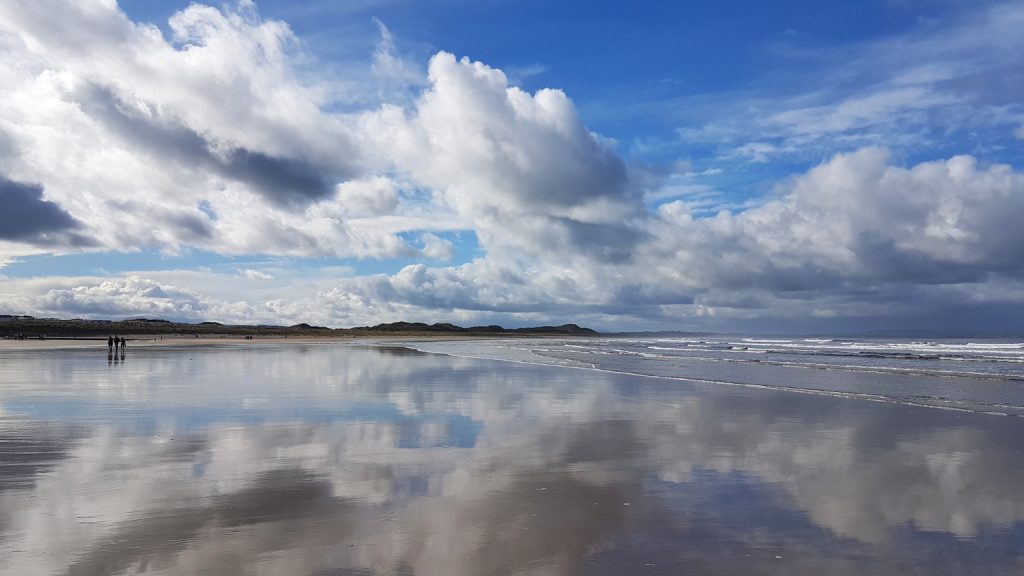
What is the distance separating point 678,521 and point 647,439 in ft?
20.1

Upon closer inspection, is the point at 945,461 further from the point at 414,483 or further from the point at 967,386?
the point at 967,386

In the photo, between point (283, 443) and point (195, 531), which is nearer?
point (195, 531)

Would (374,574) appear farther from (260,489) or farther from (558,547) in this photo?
(260,489)

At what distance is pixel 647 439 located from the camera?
560 inches

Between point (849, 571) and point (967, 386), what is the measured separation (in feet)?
86.6

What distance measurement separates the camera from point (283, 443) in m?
13.2

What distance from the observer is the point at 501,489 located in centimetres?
972

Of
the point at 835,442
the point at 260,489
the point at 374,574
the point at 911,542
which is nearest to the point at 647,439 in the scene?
the point at 835,442

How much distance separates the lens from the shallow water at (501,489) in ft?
22.6

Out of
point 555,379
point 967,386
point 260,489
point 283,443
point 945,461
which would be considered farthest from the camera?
point 555,379

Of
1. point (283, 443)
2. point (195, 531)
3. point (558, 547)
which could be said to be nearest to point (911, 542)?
point (558, 547)

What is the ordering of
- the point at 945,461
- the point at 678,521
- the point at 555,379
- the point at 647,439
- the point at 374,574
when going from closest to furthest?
the point at 374,574
the point at 678,521
the point at 945,461
the point at 647,439
the point at 555,379

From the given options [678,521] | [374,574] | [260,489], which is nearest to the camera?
[374,574]

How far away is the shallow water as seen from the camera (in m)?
6.89
